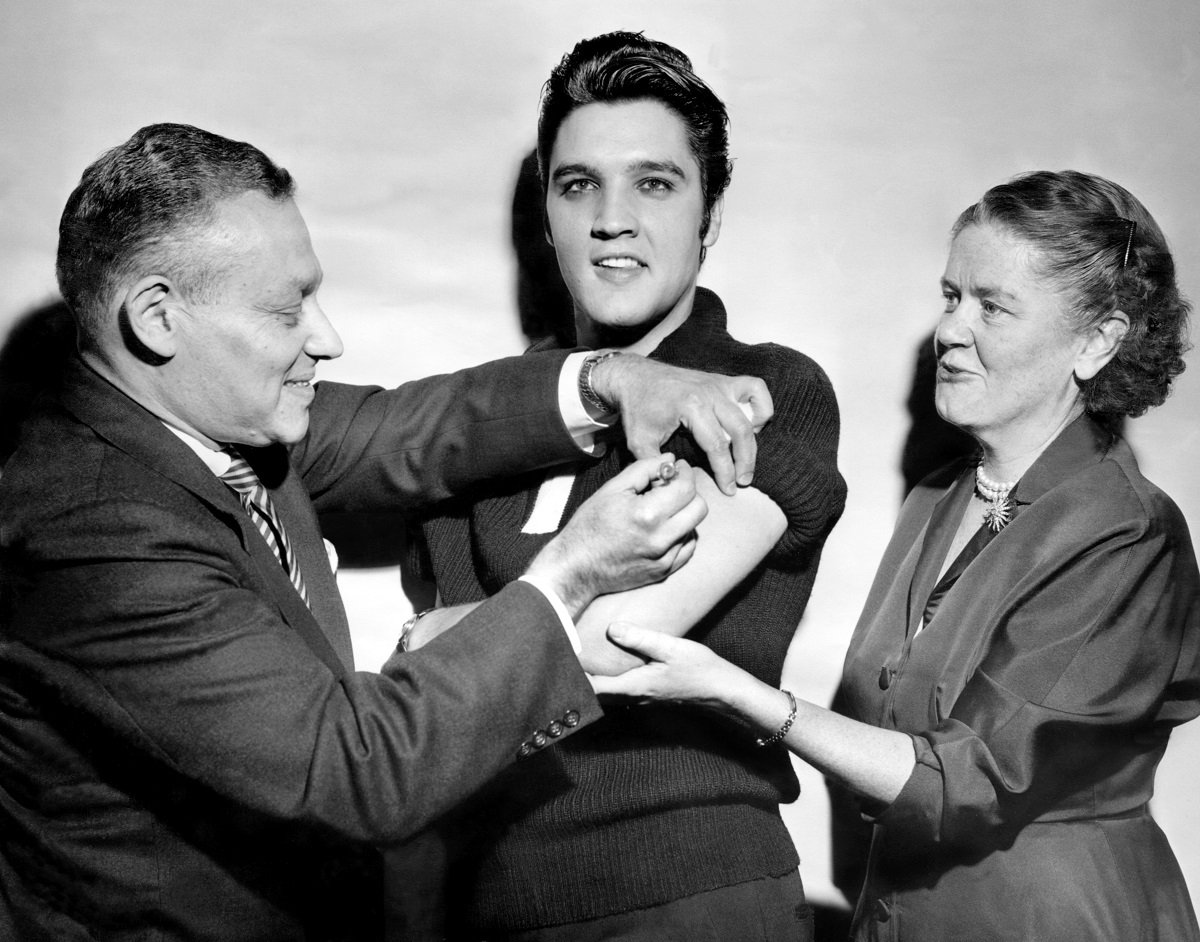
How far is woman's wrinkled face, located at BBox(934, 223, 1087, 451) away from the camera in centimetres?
191

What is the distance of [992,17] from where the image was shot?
2.40 meters

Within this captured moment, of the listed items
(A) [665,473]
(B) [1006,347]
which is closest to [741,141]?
(B) [1006,347]

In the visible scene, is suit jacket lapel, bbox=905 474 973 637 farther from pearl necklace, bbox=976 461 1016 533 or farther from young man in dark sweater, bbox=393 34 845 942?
young man in dark sweater, bbox=393 34 845 942

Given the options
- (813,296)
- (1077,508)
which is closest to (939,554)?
(1077,508)

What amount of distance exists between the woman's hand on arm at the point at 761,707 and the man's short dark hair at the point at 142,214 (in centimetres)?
76

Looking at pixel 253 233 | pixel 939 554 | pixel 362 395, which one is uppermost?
pixel 253 233

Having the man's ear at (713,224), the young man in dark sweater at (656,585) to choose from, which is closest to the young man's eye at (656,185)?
the young man in dark sweater at (656,585)

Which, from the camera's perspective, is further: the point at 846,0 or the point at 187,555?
the point at 846,0

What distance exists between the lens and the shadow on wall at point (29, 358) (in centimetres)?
226

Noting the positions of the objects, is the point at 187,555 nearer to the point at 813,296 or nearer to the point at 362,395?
the point at 362,395

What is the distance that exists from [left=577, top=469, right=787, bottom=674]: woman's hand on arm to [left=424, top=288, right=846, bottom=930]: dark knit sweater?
4 cm

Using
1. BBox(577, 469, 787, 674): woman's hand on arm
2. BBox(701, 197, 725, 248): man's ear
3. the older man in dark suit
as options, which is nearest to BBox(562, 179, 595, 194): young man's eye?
BBox(701, 197, 725, 248): man's ear

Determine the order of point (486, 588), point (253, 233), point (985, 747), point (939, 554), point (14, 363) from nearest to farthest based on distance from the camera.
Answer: point (253, 233), point (985, 747), point (486, 588), point (939, 554), point (14, 363)

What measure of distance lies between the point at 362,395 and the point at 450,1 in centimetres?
84
